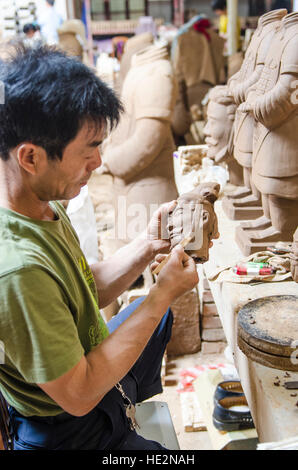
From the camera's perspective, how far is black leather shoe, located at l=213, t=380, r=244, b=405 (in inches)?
97.0

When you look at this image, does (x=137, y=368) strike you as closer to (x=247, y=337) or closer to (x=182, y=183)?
(x=247, y=337)

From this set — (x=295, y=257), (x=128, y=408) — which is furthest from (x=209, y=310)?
(x=128, y=408)

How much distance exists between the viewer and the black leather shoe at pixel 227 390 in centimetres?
246

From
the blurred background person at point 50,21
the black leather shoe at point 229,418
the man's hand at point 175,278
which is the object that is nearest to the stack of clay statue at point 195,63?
the blurred background person at point 50,21

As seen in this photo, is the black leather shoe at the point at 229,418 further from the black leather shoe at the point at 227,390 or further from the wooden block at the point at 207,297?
the wooden block at the point at 207,297

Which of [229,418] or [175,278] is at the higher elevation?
[175,278]

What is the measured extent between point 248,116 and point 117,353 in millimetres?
1736

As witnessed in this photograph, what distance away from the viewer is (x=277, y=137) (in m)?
2.14

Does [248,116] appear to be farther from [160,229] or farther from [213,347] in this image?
[213,347]

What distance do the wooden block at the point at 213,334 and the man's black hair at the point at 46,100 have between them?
234cm

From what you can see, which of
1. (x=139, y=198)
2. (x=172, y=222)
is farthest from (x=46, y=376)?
(x=139, y=198)

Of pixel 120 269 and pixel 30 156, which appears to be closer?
pixel 30 156

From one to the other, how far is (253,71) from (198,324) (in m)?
1.69

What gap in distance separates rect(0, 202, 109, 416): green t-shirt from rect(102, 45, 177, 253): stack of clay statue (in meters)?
2.25
